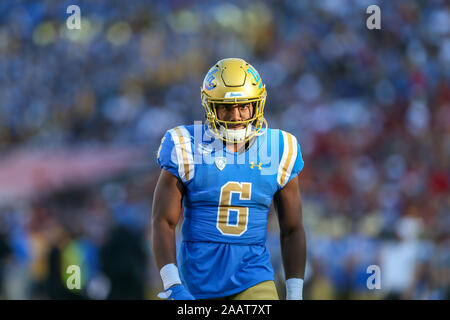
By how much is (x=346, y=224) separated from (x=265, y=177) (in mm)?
5150

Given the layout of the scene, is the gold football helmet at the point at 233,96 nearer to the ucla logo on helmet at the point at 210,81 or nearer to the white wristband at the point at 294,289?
the ucla logo on helmet at the point at 210,81

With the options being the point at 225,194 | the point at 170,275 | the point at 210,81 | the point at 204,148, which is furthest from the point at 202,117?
the point at 170,275

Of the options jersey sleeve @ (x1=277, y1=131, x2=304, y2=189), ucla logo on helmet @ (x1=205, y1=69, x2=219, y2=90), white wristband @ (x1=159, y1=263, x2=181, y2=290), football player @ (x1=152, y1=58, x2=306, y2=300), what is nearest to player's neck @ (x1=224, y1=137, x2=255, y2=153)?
football player @ (x1=152, y1=58, x2=306, y2=300)

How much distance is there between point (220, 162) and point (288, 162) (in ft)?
1.07

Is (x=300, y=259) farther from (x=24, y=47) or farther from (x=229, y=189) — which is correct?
(x=24, y=47)

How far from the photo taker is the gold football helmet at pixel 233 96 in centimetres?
301

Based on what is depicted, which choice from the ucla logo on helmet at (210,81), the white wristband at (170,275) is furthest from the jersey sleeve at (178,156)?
the white wristband at (170,275)

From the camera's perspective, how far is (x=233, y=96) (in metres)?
3.00

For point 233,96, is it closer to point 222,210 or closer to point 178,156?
point 178,156

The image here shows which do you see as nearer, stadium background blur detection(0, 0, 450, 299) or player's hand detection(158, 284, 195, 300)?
player's hand detection(158, 284, 195, 300)

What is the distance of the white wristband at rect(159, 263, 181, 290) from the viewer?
283 centimetres

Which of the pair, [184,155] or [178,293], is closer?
[178,293]

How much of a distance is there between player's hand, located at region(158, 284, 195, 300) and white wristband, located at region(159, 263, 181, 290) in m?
0.02

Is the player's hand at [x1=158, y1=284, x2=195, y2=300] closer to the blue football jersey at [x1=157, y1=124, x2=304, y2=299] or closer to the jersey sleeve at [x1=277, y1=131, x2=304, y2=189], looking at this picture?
the blue football jersey at [x1=157, y1=124, x2=304, y2=299]
